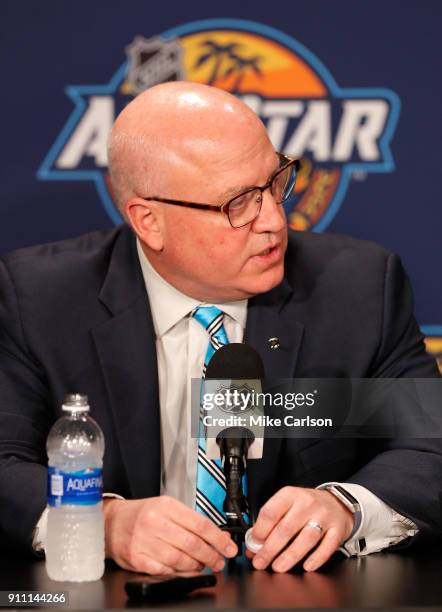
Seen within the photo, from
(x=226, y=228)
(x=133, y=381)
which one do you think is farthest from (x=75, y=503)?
(x=226, y=228)

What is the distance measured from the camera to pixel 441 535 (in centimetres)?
228

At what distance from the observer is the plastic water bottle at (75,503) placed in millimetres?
1860

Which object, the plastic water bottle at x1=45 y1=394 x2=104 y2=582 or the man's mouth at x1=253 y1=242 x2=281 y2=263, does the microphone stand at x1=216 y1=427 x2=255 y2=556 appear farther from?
the man's mouth at x1=253 y1=242 x2=281 y2=263

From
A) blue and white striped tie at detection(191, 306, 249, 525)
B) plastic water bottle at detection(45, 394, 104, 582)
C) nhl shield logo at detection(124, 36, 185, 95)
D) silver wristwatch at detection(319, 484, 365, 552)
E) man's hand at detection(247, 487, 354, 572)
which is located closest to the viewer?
plastic water bottle at detection(45, 394, 104, 582)

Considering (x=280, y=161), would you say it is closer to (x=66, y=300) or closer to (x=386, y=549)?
(x=66, y=300)

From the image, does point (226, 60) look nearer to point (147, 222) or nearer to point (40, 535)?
point (147, 222)

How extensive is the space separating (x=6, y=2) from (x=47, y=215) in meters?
0.61

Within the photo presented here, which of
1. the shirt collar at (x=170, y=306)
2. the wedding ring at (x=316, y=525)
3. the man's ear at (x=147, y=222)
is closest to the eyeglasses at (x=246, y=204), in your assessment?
the man's ear at (x=147, y=222)

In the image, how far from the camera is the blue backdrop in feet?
10.1

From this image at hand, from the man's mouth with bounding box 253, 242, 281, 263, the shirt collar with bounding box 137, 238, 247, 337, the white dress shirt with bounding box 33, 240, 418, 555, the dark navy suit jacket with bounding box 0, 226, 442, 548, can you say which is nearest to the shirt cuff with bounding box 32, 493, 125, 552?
the dark navy suit jacket with bounding box 0, 226, 442, 548

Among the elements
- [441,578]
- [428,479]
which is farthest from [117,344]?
[441,578]

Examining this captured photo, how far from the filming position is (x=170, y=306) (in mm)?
2643

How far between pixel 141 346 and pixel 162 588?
0.88 m

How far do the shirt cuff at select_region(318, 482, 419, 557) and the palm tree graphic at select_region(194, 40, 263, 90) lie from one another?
1.34 meters
